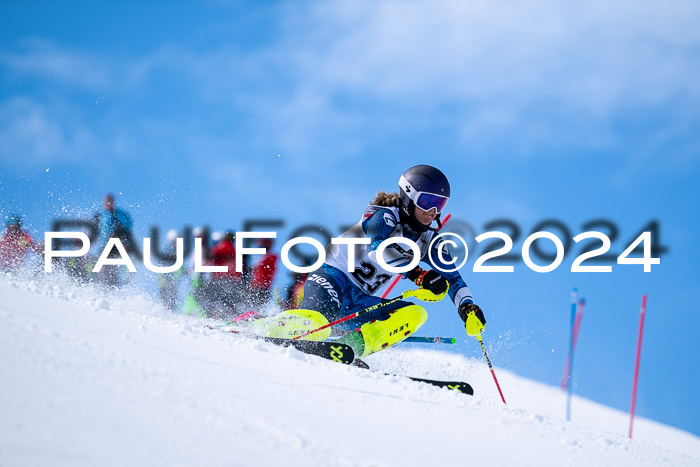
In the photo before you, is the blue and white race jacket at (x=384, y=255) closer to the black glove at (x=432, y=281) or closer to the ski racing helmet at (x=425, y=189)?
the ski racing helmet at (x=425, y=189)

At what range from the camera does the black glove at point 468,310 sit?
5402 millimetres

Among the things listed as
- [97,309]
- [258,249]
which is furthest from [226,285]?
[97,309]

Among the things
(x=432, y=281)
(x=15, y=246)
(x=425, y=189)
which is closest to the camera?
(x=432, y=281)

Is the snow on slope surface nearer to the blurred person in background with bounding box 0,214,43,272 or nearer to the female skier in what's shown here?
the female skier

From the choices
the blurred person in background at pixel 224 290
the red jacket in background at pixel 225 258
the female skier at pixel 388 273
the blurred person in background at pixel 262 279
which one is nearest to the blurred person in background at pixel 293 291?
the blurred person in background at pixel 262 279

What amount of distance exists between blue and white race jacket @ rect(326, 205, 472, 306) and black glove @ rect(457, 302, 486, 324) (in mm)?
58

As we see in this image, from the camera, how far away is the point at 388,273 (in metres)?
5.59

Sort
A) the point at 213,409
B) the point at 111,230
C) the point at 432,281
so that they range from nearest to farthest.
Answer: the point at 213,409
the point at 432,281
the point at 111,230

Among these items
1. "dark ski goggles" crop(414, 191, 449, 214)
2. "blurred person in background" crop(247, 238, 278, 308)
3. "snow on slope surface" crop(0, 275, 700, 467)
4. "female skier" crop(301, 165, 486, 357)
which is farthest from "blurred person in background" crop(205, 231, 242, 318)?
"snow on slope surface" crop(0, 275, 700, 467)

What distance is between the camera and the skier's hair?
5484 mm

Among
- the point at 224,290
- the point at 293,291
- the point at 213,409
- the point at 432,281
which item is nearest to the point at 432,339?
the point at 432,281

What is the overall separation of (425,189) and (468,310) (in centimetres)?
113

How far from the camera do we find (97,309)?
421 cm

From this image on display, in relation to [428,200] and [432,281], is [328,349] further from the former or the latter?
[428,200]
